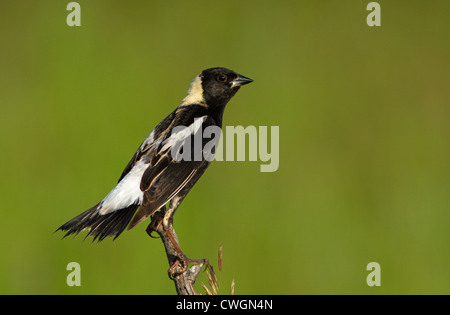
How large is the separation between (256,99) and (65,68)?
1500mm

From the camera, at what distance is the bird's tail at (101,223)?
2.78 m

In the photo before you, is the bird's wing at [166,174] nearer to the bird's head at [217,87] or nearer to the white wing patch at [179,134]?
the white wing patch at [179,134]

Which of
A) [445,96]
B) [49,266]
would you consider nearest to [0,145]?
[49,266]

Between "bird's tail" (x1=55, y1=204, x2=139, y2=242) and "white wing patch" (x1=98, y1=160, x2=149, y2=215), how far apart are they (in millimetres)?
23

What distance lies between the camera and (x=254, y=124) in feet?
16.2

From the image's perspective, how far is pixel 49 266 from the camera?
13.5 feet

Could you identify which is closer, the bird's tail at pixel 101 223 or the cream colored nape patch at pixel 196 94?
the bird's tail at pixel 101 223

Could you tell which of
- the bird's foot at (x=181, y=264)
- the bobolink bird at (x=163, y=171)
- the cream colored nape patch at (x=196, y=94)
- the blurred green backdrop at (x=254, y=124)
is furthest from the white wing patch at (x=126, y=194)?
the blurred green backdrop at (x=254, y=124)

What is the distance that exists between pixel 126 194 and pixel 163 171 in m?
0.20

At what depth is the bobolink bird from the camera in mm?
2807

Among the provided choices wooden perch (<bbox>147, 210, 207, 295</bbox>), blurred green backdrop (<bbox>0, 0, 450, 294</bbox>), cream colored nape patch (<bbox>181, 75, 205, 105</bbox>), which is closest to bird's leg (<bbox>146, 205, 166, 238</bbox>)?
wooden perch (<bbox>147, 210, 207, 295</bbox>)

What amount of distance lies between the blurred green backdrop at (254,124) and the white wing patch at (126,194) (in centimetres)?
100

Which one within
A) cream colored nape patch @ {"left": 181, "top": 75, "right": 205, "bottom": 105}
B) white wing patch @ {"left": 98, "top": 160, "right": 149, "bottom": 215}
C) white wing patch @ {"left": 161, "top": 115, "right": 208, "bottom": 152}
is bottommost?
white wing patch @ {"left": 98, "top": 160, "right": 149, "bottom": 215}

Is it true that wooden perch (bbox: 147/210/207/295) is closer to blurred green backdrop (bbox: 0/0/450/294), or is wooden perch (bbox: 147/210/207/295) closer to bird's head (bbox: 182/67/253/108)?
bird's head (bbox: 182/67/253/108)
